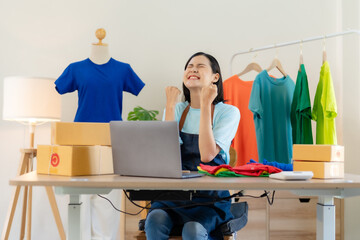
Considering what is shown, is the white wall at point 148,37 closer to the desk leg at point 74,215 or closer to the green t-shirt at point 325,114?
the green t-shirt at point 325,114

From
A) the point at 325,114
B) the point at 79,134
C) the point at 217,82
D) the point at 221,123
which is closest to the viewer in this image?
the point at 79,134

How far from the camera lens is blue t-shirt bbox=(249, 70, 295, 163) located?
297 cm

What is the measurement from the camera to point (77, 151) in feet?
5.16

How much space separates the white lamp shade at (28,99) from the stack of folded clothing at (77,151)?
1.46 metres

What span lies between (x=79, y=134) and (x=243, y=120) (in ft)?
5.65

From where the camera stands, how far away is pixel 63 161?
156cm

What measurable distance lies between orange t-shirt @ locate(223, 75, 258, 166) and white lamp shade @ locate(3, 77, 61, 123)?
4.17ft

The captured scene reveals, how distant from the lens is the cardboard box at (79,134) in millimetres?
1642

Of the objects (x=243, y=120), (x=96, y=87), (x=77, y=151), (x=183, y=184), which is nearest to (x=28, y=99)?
(x=96, y=87)

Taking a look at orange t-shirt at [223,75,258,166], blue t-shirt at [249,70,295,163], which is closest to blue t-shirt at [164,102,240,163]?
blue t-shirt at [249,70,295,163]

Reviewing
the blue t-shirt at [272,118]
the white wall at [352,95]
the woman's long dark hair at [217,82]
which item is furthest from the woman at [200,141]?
the white wall at [352,95]

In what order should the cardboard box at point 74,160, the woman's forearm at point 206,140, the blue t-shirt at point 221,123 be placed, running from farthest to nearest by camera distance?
the blue t-shirt at point 221,123 → the woman's forearm at point 206,140 → the cardboard box at point 74,160

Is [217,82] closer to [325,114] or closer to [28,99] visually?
[325,114]

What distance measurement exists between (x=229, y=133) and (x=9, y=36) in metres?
2.35
